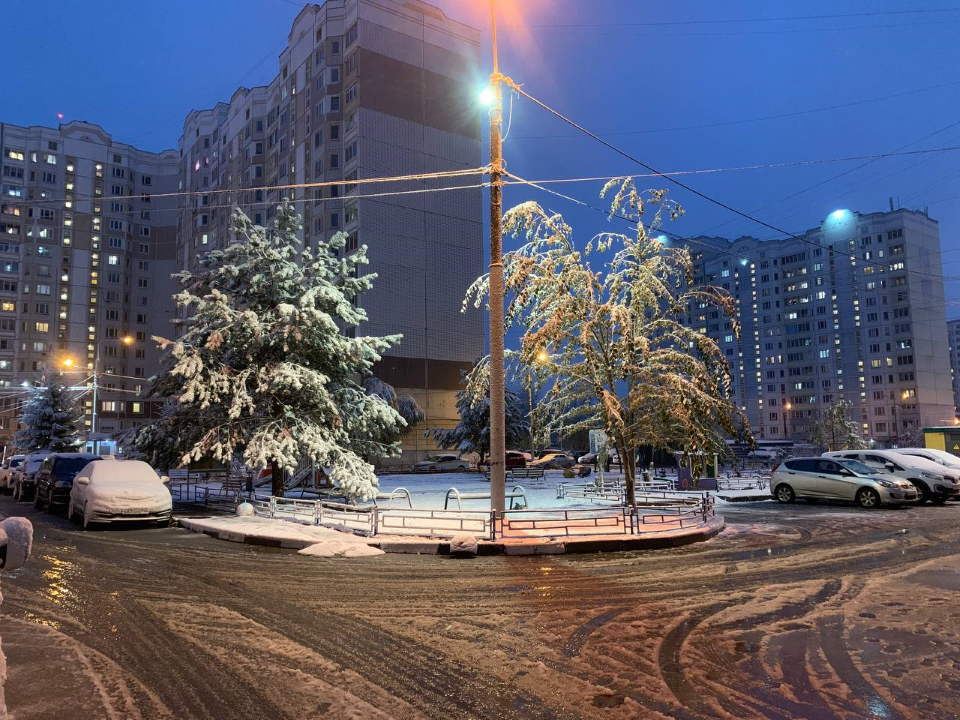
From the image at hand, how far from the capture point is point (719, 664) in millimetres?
5762

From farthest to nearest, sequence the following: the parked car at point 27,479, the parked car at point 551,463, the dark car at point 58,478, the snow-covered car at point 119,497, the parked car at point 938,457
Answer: the parked car at point 551,463 < the parked car at point 27,479 < the parked car at point 938,457 < the dark car at point 58,478 < the snow-covered car at point 119,497

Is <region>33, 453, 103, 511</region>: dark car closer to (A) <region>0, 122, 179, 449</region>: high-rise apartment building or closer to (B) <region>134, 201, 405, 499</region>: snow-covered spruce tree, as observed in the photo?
(B) <region>134, 201, 405, 499</region>: snow-covered spruce tree

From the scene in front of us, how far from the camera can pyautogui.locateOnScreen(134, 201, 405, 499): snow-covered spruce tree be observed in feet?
61.8

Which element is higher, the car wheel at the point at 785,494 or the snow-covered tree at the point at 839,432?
the snow-covered tree at the point at 839,432

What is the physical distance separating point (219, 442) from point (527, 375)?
29.2ft

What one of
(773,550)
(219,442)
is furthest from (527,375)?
(219,442)

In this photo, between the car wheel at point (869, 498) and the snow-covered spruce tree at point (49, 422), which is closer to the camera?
the car wheel at point (869, 498)

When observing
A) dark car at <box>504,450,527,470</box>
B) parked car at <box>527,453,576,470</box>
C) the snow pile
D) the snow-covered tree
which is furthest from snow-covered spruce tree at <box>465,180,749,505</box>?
the snow-covered tree

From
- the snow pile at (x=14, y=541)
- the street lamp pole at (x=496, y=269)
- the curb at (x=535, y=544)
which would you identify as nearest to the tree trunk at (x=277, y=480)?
the curb at (x=535, y=544)

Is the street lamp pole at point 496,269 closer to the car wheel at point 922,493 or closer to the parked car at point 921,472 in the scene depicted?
the parked car at point 921,472

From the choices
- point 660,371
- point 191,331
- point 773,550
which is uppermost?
point 191,331

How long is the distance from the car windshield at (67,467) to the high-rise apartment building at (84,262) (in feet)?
266

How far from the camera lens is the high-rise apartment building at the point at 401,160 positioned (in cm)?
5800

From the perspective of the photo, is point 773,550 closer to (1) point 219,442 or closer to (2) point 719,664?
(2) point 719,664
